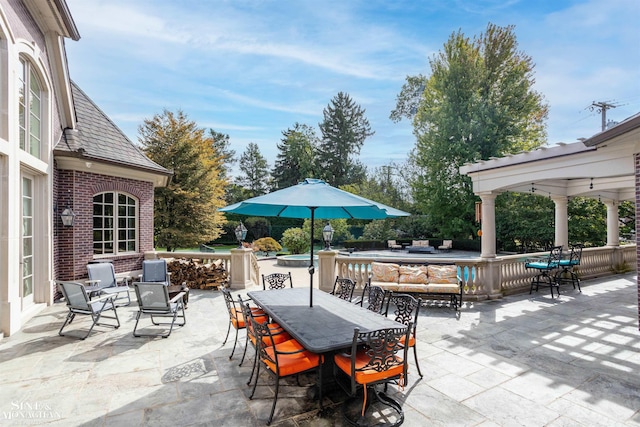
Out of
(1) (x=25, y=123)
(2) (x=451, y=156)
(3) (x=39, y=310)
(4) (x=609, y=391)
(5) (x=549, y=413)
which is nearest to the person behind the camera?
(5) (x=549, y=413)

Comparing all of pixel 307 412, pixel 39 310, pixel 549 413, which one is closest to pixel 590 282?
pixel 549 413

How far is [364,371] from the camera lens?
9.93 feet

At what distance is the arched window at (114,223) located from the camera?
27.8ft

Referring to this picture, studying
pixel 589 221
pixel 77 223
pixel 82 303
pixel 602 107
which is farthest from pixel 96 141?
pixel 602 107

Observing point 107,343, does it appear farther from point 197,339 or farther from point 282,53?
point 282,53

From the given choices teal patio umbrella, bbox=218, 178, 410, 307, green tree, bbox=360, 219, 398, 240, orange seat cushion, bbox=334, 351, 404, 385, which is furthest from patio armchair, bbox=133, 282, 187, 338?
green tree, bbox=360, 219, 398, 240

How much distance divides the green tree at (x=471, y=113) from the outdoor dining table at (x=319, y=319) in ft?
55.1

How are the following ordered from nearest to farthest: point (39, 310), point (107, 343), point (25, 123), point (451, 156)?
point (107, 343), point (25, 123), point (39, 310), point (451, 156)

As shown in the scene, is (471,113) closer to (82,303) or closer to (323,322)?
(323,322)

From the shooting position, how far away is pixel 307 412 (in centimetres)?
314

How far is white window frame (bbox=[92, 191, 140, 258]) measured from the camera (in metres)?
8.48

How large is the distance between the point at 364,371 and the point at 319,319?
996mm

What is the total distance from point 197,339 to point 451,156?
60.0 feet

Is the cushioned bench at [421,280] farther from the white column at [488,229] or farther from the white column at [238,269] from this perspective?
the white column at [238,269]
